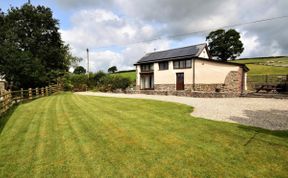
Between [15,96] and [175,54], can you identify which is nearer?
[15,96]

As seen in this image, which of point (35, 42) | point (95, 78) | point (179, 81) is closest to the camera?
point (179, 81)

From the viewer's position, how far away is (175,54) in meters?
24.0

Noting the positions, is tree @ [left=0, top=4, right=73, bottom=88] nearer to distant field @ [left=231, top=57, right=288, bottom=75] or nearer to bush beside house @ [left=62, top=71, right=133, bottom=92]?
bush beside house @ [left=62, top=71, right=133, bottom=92]

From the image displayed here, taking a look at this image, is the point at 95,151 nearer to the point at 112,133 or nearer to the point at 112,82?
the point at 112,133

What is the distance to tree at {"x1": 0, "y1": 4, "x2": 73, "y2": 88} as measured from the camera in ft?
77.9

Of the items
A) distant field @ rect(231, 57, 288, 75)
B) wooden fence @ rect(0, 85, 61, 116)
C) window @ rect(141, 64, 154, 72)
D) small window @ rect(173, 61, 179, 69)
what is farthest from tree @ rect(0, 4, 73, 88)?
distant field @ rect(231, 57, 288, 75)

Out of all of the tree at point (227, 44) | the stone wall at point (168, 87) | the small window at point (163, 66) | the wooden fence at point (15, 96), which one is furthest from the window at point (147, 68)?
the tree at point (227, 44)

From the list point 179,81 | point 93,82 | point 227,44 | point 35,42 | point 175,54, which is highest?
point 227,44

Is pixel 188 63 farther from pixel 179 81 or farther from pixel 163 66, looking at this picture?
pixel 163 66

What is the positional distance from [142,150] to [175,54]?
2100cm

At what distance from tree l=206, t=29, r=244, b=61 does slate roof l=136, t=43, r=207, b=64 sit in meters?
30.2

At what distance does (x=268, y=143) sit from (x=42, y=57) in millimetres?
30600

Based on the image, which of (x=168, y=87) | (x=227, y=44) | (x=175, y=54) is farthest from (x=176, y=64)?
(x=227, y=44)

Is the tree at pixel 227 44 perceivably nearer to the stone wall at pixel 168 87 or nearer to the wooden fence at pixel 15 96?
the stone wall at pixel 168 87
